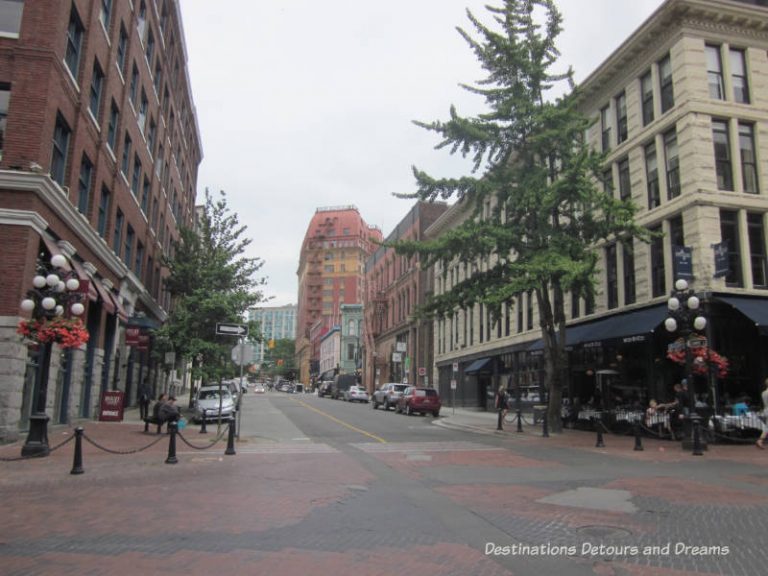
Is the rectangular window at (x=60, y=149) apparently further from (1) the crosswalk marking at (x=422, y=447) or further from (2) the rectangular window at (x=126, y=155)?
(1) the crosswalk marking at (x=422, y=447)

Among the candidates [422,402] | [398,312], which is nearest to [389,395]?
[422,402]

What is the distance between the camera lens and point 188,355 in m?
29.0

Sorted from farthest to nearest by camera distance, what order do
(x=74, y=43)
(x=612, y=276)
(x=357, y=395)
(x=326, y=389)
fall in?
(x=326, y=389) → (x=357, y=395) → (x=612, y=276) → (x=74, y=43)

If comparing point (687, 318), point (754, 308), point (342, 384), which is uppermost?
point (754, 308)

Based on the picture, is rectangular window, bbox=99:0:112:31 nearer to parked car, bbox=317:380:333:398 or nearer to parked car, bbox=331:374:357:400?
parked car, bbox=331:374:357:400

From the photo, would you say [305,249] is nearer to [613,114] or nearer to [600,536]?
[613,114]

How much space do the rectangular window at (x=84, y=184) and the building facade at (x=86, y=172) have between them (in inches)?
1.5

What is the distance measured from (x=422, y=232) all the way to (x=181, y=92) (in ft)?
76.8

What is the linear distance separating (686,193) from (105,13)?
72.7 feet

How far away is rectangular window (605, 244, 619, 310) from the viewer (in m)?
26.1

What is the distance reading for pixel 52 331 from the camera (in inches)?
553

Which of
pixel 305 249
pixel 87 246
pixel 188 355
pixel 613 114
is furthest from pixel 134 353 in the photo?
pixel 305 249

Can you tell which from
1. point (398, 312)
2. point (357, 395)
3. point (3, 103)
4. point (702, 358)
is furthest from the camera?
point (398, 312)

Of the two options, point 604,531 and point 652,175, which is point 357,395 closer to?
point 652,175
